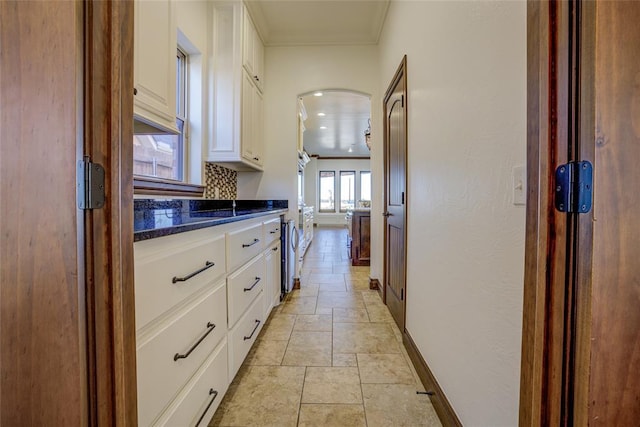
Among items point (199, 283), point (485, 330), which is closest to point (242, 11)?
point (199, 283)

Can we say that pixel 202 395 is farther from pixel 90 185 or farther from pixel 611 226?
pixel 611 226

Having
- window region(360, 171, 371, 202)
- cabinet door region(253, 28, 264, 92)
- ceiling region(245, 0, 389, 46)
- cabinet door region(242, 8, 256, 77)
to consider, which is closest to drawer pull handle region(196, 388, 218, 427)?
cabinet door region(242, 8, 256, 77)

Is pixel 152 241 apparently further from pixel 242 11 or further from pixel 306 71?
pixel 306 71

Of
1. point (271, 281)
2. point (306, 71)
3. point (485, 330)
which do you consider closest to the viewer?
point (485, 330)

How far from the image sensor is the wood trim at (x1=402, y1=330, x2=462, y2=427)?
4.29ft

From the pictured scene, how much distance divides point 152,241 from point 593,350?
1065 millimetres

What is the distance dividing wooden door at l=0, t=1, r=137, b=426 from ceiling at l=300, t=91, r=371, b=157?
313 centimetres

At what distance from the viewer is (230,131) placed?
8.91ft

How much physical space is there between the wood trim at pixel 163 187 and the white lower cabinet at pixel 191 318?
2.33 ft

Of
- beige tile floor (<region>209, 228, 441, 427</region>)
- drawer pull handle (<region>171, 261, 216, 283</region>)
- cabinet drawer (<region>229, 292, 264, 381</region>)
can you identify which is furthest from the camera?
cabinet drawer (<region>229, 292, 264, 381</region>)

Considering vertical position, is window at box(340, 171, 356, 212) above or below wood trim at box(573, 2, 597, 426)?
above

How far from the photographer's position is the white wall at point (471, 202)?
900 mm

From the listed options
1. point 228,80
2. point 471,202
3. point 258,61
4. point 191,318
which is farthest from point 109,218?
point 258,61

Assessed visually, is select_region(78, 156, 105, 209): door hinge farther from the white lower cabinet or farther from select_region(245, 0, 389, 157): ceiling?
select_region(245, 0, 389, 157): ceiling
